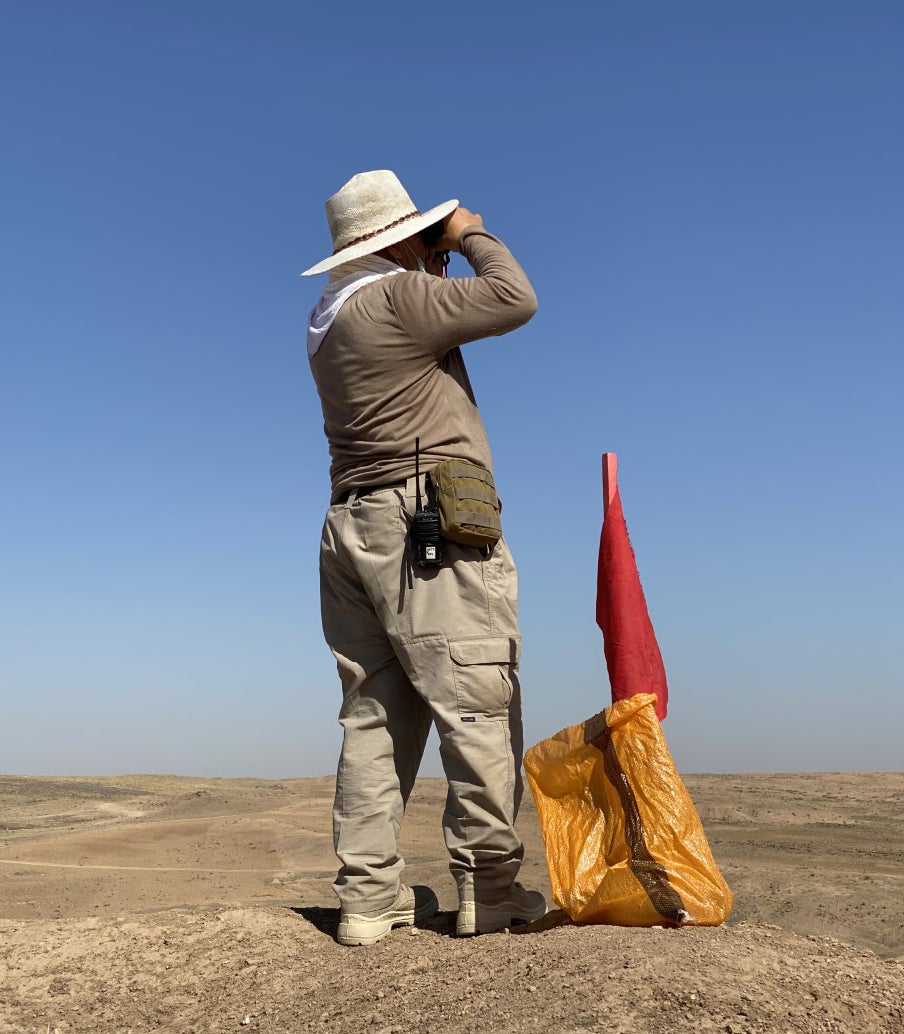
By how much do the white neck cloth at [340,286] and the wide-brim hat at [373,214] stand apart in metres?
0.06

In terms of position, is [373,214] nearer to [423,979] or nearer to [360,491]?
[360,491]

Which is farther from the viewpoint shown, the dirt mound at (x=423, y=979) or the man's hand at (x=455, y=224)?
the man's hand at (x=455, y=224)

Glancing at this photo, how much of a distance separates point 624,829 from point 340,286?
226 cm

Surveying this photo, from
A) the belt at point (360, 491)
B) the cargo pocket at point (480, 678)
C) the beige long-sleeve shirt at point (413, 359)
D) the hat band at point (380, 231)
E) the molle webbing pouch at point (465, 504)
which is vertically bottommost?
the cargo pocket at point (480, 678)

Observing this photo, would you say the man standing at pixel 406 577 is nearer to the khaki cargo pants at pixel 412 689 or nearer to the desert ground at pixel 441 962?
the khaki cargo pants at pixel 412 689

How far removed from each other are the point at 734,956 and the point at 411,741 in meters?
1.47

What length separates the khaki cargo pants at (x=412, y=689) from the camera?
3.46m

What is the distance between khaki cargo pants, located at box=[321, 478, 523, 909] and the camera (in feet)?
11.4

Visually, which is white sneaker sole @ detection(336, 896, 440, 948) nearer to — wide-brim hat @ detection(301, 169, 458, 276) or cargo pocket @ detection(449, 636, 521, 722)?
cargo pocket @ detection(449, 636, 521, 722)

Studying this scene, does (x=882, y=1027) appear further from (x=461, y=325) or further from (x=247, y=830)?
(x=247, y=830)

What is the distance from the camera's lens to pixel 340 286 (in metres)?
3.95

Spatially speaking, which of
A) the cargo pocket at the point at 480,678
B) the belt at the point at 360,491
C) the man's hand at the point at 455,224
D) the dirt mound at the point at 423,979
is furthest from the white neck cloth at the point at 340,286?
the dirt mound at the point at 423,979

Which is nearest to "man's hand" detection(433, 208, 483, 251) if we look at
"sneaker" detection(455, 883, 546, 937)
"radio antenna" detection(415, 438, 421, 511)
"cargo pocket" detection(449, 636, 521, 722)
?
"radio antenna" detection(415, 438, 421, 511)

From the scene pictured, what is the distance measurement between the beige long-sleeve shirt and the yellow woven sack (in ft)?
3.75
